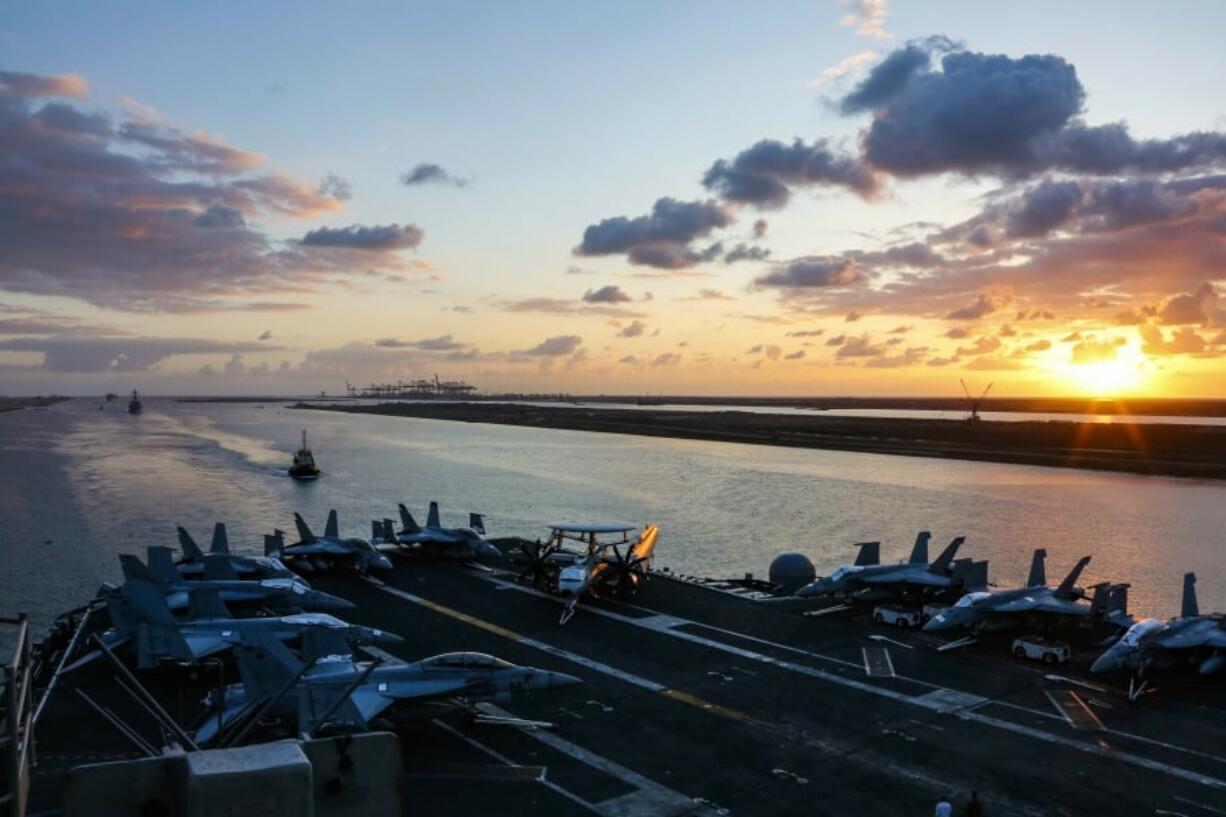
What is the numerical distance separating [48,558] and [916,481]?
333ft

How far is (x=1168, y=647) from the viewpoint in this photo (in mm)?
32969

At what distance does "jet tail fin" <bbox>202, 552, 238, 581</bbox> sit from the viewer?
43250 millimetres

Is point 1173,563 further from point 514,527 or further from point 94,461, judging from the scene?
point 94,461

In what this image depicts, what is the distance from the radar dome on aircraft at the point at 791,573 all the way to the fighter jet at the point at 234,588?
2546 centimetres

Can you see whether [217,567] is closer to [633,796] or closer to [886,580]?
[633,796]

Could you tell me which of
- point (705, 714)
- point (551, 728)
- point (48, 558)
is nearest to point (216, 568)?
point (551, 728)

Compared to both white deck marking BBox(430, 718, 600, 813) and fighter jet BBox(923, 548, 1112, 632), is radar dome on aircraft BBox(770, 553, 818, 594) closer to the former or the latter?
fighter jet BBox(923, 548, 1112, 632)

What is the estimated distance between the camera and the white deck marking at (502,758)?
77.4 ft

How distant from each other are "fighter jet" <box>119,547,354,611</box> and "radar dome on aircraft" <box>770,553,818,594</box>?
2546 centimetres

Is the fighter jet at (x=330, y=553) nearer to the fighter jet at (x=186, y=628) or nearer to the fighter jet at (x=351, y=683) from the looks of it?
the fighter jet at (x=186, y=628)

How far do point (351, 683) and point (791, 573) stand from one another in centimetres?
3454

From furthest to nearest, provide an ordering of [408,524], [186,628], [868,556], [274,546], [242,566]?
[408,524]
[274,546]
[868,556]
[242,566]
[186,628]

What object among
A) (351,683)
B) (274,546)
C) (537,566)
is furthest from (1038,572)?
(274,546)

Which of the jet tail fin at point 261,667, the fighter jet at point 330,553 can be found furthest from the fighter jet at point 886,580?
the jet tail fin at point 261,667
